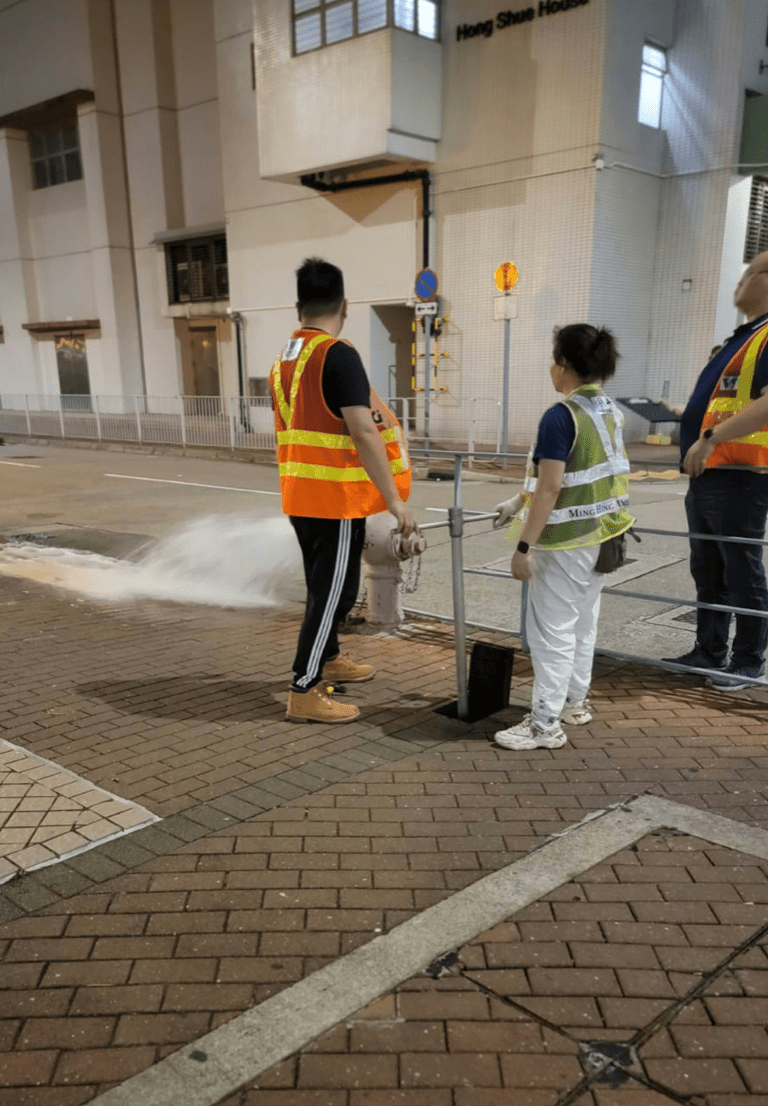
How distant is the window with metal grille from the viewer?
55.7 feet

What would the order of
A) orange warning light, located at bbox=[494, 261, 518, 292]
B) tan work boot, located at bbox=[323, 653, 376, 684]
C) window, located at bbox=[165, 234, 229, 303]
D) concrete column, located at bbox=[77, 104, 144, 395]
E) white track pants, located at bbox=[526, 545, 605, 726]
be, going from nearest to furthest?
white track pants, located at bbox=[526, 545, 605, 726]
tan work boot, located at bbox=[323, 653, 376, 684]
orange warning light, located at bbox=[494, 261, 518, 292]
window, located at bbox=[165, 234, 229, 303]
concrete column, located at bbox=[77, 104, 144, 395]

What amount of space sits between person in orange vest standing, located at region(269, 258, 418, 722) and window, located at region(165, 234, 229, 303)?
67.6ft

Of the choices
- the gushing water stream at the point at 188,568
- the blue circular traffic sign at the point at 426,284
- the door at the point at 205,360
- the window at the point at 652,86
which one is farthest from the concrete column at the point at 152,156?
the gushing water stream at the point at 188,568

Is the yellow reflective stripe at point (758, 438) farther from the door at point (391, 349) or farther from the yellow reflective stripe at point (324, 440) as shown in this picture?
the door at point (391, 349)

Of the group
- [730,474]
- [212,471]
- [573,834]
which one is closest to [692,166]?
[212,471]

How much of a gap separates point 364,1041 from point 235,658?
327 cm

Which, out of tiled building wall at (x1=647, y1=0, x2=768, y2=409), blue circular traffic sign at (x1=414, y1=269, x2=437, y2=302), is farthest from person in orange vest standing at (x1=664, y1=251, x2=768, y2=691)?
tiled building wall at (x1=647, y1=0, x2=768, y2=409)

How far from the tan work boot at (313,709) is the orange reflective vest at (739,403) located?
2266mm

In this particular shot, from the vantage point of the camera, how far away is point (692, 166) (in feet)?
54.2

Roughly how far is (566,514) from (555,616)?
458 mm

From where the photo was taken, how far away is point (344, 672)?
473 cm

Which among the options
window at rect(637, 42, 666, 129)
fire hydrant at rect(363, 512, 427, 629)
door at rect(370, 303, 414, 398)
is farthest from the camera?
door at rect(370, 303, 414, 398)

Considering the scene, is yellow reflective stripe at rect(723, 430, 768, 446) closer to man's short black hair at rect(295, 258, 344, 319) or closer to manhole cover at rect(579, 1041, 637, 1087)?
man's short black hair at rect(295, 258, 344, 319)

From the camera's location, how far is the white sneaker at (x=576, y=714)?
4.12 m
